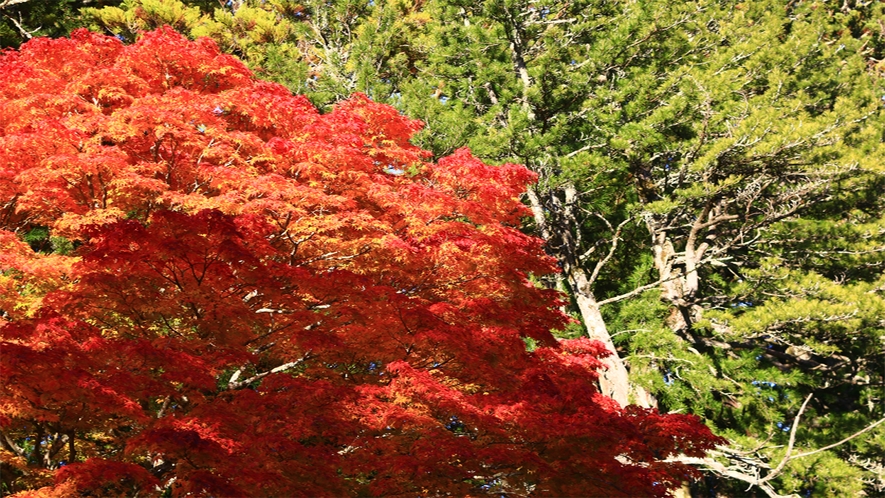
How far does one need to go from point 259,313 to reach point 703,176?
8981mm

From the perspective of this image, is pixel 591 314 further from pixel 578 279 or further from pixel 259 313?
pixel 259 313

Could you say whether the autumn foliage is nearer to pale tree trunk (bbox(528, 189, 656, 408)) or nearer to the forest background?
pale tree trunk (bbox(528, 189, 656, 408))

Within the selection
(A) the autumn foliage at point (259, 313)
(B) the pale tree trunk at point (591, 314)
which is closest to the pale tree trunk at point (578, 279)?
(B) the pale tree trunk at point (591, 314)

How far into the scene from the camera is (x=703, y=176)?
40.8ft

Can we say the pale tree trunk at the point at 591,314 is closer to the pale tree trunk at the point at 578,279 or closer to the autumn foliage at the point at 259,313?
the pale tree trunk at the point at 578,279

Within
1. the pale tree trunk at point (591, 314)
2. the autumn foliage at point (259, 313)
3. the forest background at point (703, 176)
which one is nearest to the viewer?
the autumn foliage at point (259, 313)

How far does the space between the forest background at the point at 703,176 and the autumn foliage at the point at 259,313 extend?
3.96 m

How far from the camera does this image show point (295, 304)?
22.3 ft

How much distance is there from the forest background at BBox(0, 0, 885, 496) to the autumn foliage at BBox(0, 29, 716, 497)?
3964 mm

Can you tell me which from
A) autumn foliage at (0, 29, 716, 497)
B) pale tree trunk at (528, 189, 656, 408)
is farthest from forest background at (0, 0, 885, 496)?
autumn foliage at (0, 29, 716, 497)

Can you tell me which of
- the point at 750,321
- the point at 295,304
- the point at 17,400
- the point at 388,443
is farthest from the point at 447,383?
the point at 750,321

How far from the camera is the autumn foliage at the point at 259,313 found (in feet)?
17.4

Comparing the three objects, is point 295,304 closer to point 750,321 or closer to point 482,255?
point 482,255

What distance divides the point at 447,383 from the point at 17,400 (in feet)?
12.6
